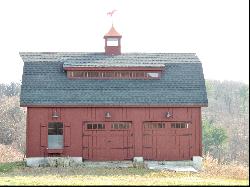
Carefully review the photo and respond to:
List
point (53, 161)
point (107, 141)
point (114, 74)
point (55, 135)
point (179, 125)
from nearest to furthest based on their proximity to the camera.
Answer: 1. point (53, 161)
2. point (55, 135)
3. point (107, 141)
4. point (179, 125)
5. point (114, 74)

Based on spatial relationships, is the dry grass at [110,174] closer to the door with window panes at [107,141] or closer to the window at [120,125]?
the door with window panes at [107,141]

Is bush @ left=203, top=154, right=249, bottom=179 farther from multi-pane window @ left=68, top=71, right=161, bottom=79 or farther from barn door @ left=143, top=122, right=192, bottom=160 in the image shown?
multi-pane window @ left=68, top=71, right=161, bottom=79

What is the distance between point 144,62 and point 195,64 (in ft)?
10.1

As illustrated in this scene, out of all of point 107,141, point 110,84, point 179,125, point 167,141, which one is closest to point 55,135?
point 107,141

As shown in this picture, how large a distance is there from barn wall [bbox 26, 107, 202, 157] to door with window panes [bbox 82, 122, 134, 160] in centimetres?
28

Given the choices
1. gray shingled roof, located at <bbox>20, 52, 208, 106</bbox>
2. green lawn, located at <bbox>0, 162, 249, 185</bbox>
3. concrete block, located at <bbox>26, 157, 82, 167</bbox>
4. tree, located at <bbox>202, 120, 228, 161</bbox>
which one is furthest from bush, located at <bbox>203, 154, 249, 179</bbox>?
tree, located at <bbox>202, 120, 228, 161</bbox>

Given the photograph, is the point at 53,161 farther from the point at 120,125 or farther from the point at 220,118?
the point at 220,118

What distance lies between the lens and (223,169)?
2998 centimetres

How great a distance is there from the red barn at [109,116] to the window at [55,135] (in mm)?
55

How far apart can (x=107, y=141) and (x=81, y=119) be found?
188 centimetres

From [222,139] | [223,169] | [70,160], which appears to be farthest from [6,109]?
[223,169]

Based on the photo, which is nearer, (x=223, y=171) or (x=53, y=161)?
Answer: (x=223, y=171)

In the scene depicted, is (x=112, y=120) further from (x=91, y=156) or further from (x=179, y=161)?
(x=179, y=161)

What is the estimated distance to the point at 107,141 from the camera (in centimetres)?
3095
